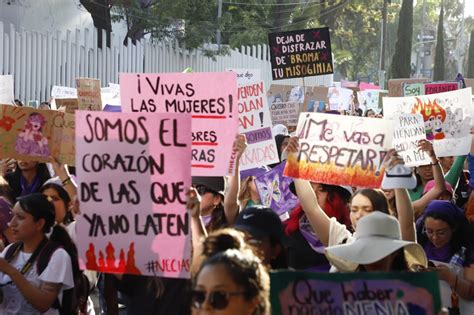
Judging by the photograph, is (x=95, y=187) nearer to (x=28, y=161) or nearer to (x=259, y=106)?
(x=28, y=161)

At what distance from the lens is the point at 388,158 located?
677 cm

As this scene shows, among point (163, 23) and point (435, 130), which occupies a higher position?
point (163, 23)

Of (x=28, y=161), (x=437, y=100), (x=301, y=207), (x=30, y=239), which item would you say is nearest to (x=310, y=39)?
(x=437, y=100)

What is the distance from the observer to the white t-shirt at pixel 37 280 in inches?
229

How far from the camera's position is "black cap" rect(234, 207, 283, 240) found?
515cm

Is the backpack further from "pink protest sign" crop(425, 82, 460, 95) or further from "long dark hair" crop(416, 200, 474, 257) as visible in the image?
"pink protest sign" crop(425, 82, 460, 95)

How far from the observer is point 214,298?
3979mm

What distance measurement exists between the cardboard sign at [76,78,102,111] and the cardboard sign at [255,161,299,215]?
5.82 metres

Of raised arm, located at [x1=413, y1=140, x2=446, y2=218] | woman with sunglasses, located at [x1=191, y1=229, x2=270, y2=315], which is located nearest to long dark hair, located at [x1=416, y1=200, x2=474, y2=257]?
raised arm, located at [x1=413, y1=140, x2=446, y2=218]

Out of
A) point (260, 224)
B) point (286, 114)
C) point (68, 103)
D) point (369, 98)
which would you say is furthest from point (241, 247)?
point (369, 98)

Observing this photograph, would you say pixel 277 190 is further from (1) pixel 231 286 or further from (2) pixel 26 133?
(1) pixel 231 286

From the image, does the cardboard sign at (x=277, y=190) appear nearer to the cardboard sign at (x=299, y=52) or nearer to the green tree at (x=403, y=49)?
the cardboard sign at (x=299, y=52)

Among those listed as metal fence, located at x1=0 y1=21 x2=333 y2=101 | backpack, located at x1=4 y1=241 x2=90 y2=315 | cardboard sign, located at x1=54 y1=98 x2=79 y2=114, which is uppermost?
metal fence, located at x1=0 y1=21 x2=333 y2=101

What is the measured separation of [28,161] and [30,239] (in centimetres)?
286
